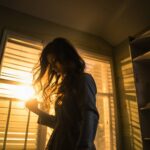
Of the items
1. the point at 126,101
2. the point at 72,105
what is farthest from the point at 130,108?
the point at 72,105

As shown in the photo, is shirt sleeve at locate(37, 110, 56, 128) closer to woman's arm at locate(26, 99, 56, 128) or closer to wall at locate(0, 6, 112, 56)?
woman's arm at locate(26, 99, 56, 128)

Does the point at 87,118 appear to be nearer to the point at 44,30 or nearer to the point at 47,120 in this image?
the point at 47,120

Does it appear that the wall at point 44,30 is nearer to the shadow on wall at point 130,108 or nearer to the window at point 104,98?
the window at point 104,98

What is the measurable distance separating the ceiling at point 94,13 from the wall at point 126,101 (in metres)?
0.29

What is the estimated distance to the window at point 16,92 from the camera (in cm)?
162

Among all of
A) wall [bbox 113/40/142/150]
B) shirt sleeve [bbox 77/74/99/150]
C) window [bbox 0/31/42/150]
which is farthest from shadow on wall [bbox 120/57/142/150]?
shirt sleeve [bbox 77/74/99/150]

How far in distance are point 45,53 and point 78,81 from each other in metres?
0.37

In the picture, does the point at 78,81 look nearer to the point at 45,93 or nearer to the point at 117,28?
the point at 45,93

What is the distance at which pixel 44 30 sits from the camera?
6.80 ft

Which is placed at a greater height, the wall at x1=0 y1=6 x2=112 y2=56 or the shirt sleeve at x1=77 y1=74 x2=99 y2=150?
the wall at x1=0 y1=6 x2=112 y2=56

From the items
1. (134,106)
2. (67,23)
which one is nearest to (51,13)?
(67,23)

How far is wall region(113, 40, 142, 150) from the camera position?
202cm

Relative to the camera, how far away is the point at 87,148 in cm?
78

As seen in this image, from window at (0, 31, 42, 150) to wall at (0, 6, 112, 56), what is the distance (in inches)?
4.5
